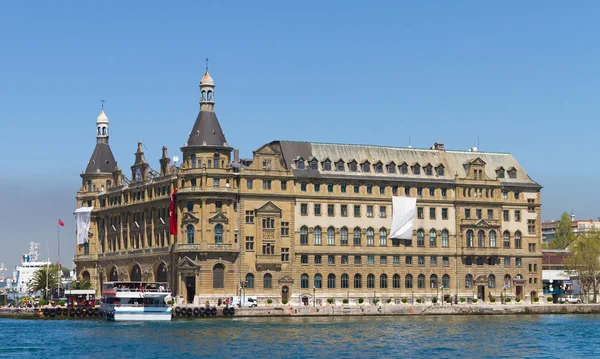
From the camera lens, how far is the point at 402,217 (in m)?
168

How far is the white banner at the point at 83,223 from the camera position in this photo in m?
187

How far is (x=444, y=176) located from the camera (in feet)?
571

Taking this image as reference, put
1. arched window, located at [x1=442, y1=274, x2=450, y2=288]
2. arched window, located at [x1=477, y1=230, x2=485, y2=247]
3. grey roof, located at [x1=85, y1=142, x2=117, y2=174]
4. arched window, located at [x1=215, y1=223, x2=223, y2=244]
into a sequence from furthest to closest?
grey roof, located at [x1=85, y1=142, x2=117, y2=174]
arched window, located at [x1=477, y1=230, x2=485, y2=247]
arched window, located at [x1=442, y1=274, x2=450, y2=288]
arched window, located at [x1=215, y1=223, x2=223, y2=244]

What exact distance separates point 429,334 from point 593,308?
51.1m

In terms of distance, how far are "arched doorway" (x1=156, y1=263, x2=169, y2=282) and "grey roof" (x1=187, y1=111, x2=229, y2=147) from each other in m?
17.3

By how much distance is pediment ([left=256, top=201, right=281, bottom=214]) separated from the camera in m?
159

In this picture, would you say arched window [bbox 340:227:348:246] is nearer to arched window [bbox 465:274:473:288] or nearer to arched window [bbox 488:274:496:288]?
arched window [bbox 465:274:473:288]

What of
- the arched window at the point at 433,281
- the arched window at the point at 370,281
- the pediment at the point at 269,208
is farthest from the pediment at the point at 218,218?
the arched window at the point at 433,281

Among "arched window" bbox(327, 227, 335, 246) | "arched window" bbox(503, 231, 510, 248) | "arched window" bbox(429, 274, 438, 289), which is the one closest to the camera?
"arched window" bbox(327, 227, 335, 246)

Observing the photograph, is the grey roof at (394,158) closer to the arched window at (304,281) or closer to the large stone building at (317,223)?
the large stone building at (317,223)

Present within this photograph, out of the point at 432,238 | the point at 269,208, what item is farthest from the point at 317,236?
the point at 432,238

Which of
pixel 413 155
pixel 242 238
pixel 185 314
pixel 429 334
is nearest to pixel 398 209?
pixel 413 155

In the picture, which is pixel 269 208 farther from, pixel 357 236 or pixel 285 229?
pixel 357 236

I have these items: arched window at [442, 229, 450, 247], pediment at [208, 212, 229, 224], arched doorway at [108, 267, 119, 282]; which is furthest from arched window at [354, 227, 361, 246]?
arched doorway at [108, 267, 119, 282]
